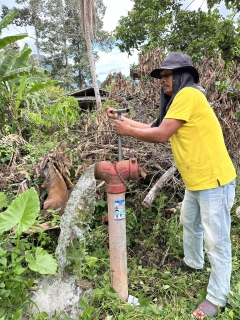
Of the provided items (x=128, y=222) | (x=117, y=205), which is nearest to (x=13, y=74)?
(x=128, y=222)

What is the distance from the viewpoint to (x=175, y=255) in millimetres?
2592

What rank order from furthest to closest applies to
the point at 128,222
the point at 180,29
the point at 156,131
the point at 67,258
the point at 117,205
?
the point at 180,29
the point at 128,222
the point at 67,258
the point at 117,205
the point at 156,131

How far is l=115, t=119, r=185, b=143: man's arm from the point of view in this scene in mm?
1795

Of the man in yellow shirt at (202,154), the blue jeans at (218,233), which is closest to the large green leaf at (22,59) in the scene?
the man in yellow shirt at (202,154)

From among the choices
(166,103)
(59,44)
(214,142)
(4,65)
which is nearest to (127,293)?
(214,142)

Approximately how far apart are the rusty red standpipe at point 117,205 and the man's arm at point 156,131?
117 millimetres

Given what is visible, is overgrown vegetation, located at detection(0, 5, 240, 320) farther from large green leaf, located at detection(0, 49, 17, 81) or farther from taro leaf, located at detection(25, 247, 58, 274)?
large green leaf, located at detection(0, 49, 17, 81)

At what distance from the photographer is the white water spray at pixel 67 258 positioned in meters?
2.01

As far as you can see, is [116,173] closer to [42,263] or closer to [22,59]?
[42,263]

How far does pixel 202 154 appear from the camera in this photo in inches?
74.5

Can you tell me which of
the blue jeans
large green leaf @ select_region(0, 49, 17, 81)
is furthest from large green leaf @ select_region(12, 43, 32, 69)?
the blue jeans

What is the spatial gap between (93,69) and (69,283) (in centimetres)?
949

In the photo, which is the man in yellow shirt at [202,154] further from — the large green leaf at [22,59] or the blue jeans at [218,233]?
the large green leaf at [22,59]

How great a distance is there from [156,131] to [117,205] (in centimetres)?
58
